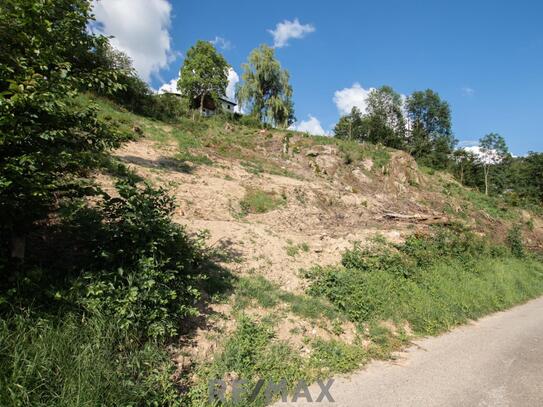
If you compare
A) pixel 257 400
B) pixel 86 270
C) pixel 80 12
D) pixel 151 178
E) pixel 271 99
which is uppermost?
pixel 271 99

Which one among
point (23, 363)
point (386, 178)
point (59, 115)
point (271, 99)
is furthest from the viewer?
point (271, 99)

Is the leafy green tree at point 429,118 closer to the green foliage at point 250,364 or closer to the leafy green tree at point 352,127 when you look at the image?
the leafy green tree at point 352,127

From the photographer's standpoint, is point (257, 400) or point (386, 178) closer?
point (257, 400)

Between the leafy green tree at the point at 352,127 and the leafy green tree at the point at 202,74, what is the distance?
24.8 metres

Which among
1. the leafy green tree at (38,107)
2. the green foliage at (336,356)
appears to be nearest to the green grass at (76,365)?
the leafy green tree at (38,107)

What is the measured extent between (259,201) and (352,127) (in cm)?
4542

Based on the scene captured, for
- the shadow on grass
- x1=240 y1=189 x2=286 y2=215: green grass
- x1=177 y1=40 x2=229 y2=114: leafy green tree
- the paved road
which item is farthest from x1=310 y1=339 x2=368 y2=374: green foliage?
x1=177 y1=40 x2=229 y2=114: leafy green tree

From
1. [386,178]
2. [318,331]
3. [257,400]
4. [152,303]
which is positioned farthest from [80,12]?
[386,178]

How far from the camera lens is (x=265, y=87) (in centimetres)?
3506

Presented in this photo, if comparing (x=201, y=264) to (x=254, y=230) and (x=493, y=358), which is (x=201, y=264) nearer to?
(x=254, y=230)

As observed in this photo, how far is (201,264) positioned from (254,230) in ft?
9.10

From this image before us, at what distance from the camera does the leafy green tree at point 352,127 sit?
5100 centimetres

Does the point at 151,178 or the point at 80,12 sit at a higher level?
the point at 80,12

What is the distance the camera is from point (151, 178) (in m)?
10.7
